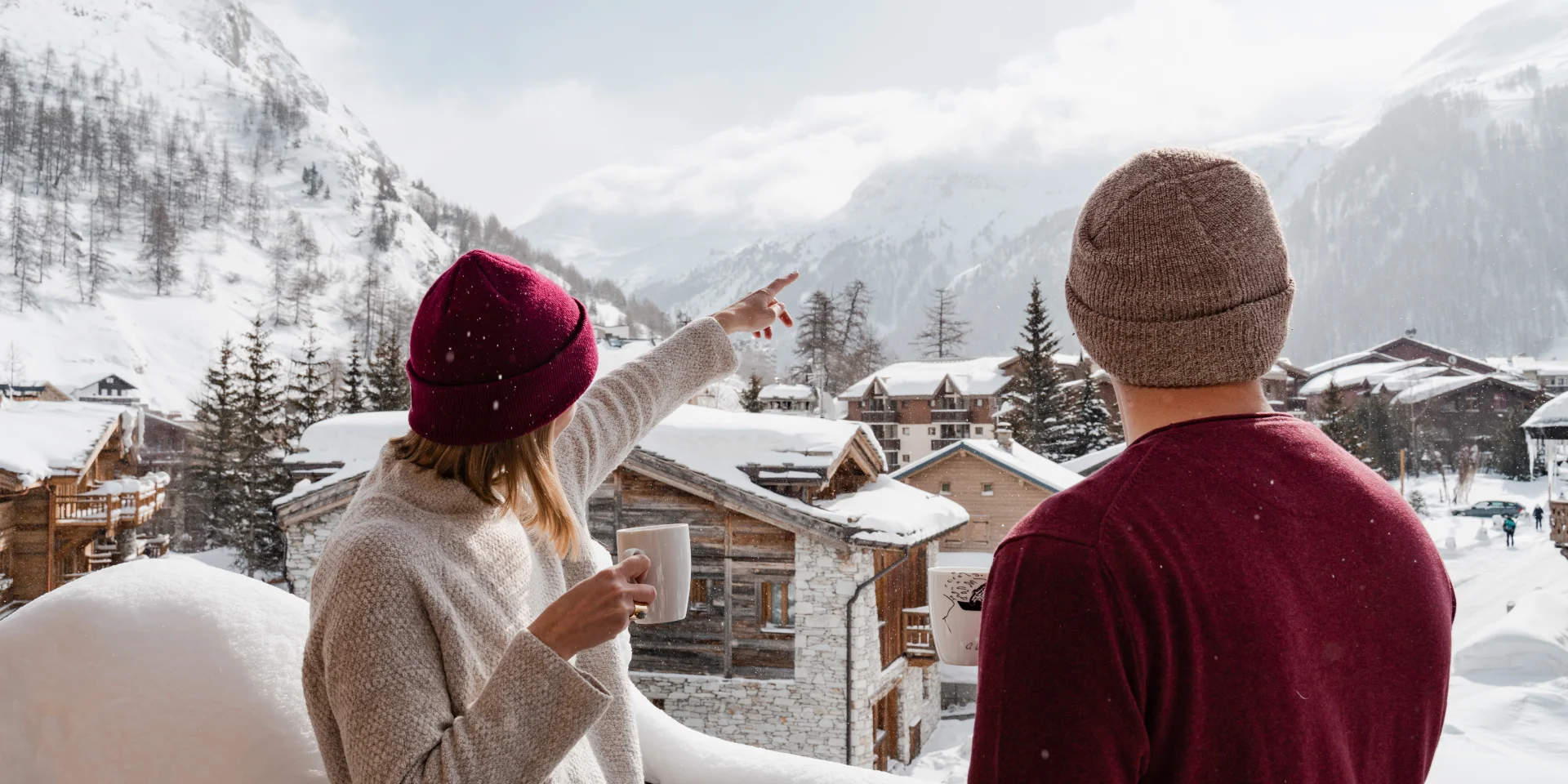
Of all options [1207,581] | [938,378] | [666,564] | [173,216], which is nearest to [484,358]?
[666,564]

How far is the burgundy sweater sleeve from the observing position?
1.28ft

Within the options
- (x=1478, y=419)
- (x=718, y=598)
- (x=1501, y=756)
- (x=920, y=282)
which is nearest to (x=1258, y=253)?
(x=1501, y=756)

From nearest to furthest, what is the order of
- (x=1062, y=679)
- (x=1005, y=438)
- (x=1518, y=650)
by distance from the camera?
(x=1062, y=679) < (x=1518, y=650) < (x=1005, y=438)

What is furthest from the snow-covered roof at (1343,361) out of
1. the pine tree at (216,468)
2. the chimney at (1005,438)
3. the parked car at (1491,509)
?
the pine tree at (216,468)

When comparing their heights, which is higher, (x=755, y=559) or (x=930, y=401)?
(x=930, y=401)

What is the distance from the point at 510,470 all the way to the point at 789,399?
1178 centimetres

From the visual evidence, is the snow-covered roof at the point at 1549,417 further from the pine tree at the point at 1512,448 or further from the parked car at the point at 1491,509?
the parked car at the point at 1491,509

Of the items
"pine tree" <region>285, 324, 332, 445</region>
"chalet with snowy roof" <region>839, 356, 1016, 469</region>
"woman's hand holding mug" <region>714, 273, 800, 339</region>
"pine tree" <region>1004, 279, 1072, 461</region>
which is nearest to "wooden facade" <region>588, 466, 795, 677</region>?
"woman's hand holding mug" <region>714, 273, 800, 339</region>

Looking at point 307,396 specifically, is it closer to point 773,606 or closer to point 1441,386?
point 773,606

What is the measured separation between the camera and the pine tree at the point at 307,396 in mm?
11375

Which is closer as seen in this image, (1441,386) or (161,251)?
(1441,386)

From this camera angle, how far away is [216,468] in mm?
11164

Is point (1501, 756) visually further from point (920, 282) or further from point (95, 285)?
point (920, 282)

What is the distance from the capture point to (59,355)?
54.2 ft
